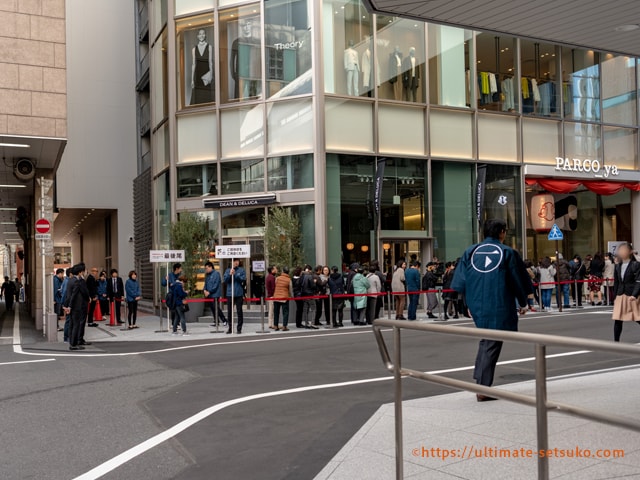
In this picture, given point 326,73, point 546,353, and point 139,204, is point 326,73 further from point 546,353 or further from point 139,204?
point 546,353

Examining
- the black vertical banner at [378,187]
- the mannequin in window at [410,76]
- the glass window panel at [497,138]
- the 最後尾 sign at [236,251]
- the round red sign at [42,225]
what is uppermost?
the mannequin in window at [410,76]

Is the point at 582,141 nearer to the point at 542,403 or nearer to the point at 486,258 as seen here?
the point at 486,258

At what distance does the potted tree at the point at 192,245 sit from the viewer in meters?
23.2

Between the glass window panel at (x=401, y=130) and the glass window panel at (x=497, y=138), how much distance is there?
2.69 meters

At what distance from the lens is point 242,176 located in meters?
24.1

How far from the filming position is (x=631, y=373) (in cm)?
279

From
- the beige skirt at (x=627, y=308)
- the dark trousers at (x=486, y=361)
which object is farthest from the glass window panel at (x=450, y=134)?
the dark trousers at (x=486, y=361)

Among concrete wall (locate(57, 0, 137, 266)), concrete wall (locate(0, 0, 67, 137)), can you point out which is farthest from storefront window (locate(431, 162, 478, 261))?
concrete wall (locate(57, 0, 137, 266))

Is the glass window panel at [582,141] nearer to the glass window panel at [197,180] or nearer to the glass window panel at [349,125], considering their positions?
the glass window panel at [349,125]

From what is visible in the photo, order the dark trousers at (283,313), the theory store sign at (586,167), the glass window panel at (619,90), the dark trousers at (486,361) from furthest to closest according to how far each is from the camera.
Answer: the glass window panel at (619,90) → the theory store sign at (586,167) → the dark trousers at (283,313) → the dark trousers at (486,361)

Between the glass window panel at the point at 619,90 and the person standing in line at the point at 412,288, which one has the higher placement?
the glass window panel at the point at 619,90

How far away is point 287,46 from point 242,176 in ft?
15.6

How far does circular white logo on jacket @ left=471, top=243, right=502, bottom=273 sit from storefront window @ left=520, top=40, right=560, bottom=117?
2154 centimetres

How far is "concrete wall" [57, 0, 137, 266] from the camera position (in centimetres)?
3294
